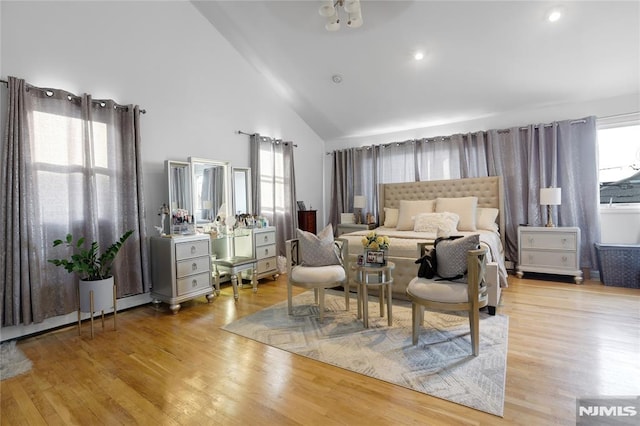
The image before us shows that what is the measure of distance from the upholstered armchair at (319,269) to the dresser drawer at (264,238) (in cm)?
107

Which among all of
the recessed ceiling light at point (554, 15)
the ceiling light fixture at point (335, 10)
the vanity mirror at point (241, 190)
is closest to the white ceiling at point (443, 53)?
the recessed ceiling light at point (554, 15)

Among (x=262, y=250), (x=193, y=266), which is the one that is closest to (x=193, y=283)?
(x=193, y=266)

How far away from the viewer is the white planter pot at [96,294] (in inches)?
108

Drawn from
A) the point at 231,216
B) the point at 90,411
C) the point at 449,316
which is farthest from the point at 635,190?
the point at 90,411

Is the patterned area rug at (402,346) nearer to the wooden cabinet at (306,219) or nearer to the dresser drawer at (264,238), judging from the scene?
the dresser drawer at (264,238)

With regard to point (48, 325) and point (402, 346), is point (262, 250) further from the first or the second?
point (402, 346)

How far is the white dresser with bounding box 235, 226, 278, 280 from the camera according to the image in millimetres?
4270

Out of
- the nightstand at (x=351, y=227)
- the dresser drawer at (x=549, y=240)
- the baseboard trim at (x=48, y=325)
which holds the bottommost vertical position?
the baseboard trim at (x=48, y=325)

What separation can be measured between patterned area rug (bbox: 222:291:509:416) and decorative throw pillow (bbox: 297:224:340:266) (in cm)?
54

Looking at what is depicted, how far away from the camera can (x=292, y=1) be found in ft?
→ 11.5

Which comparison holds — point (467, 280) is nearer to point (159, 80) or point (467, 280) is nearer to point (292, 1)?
point (292, 1)

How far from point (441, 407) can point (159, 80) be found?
4.29m

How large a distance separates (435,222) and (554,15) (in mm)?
2623

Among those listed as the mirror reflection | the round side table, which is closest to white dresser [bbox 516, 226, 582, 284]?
the round side table
